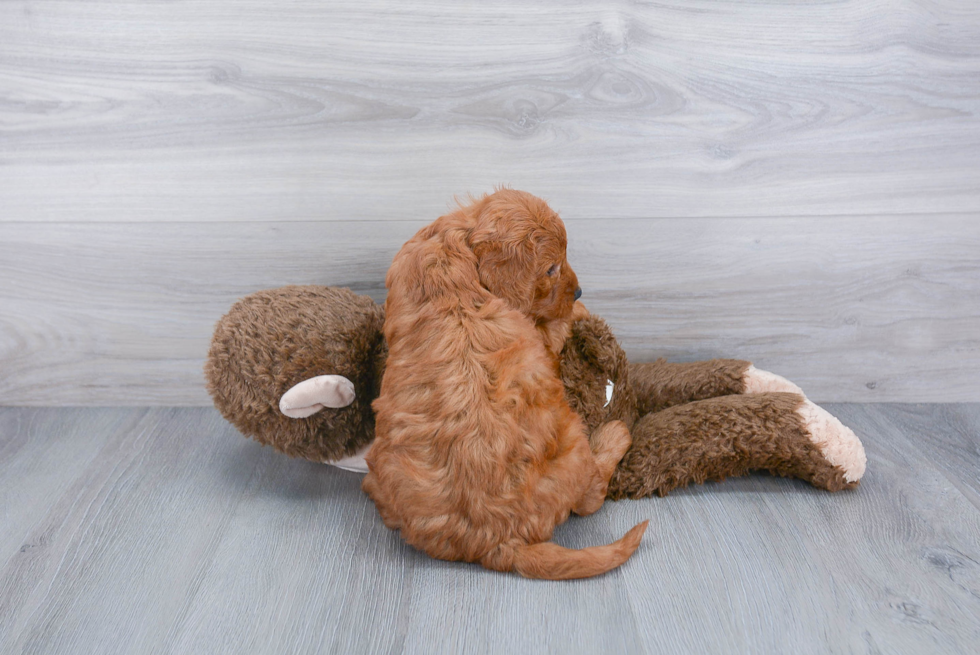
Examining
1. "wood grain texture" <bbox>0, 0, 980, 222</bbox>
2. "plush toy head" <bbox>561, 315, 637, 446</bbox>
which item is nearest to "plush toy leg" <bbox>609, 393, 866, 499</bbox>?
"plush toy head" <bbox>561, 315, 637, 446</bbox>

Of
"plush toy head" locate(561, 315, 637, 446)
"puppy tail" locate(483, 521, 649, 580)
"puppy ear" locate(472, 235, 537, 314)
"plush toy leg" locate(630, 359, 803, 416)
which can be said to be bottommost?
"puppy tail" locate(483, 521, 649, 580)

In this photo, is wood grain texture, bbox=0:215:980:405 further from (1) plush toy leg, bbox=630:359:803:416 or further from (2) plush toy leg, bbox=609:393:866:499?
(2) plush toy leg, bbox=609:393:866:499

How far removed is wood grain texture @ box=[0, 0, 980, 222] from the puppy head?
13.8 inches

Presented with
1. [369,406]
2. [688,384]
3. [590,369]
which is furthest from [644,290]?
[369,406]

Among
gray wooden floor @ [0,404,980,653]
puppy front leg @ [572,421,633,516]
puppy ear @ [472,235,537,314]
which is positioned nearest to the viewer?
gray wooden floor @ [0,404,980,653]

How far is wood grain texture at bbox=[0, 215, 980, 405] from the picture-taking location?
156 centimetres

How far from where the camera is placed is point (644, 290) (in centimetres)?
160

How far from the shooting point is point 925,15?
1.43 metres

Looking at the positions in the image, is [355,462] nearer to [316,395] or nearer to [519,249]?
[316,395]

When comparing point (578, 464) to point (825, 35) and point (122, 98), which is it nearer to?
point (825, 35)

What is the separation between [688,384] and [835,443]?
0.31 metres

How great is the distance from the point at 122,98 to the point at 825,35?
1.51m

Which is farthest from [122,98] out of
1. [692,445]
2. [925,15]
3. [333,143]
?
[925,15]

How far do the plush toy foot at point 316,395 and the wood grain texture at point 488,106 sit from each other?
16.9 inches
